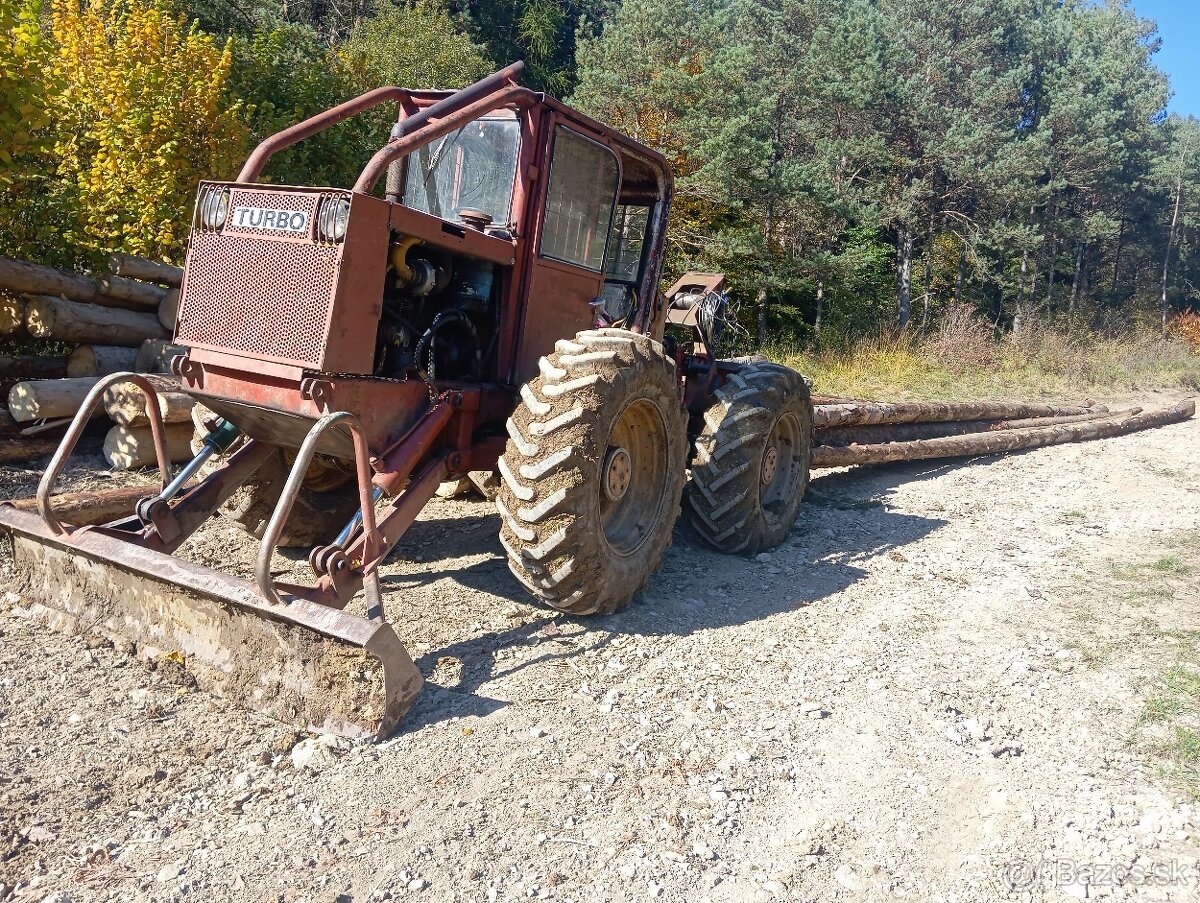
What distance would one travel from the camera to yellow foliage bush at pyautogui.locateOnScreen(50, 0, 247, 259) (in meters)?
9.94

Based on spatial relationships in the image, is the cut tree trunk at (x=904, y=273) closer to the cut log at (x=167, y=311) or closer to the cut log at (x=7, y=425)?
the cut log at (x=167, y=311)

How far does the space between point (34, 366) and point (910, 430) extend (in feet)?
29.0

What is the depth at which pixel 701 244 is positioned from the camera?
64.2ft

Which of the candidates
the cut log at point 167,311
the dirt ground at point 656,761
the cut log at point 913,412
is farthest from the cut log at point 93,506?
the cut log at point 913,412

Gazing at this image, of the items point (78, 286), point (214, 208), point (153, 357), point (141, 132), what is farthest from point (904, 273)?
point (214, 208)

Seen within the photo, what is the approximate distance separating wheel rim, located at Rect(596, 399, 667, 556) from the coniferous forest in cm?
531

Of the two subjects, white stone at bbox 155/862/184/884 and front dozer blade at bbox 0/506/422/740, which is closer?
white stone at bbox 155/862/184/884

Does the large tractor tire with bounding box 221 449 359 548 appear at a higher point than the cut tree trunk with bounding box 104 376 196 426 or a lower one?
lower

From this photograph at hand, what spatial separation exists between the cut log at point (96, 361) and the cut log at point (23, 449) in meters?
0.97

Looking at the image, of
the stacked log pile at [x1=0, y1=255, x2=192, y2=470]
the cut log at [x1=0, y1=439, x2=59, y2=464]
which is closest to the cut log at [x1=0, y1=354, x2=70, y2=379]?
the stacked log pile at [x1=0, y1=255, x2=192, y2=470]

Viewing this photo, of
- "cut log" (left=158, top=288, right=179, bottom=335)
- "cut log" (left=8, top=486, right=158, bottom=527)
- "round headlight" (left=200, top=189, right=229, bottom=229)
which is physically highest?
"round headlight" (left=200, top=189, right=229, bottom=229)

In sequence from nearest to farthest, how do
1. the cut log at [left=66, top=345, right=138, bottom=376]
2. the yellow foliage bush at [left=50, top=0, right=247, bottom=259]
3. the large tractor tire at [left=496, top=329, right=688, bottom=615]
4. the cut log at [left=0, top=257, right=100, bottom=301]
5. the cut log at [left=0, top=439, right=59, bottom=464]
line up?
the large tractor tire at [left=496, top=329, right=688, bottom=615]
the cut log at [left=0, top=439, right=59, bottom=464]
the cut log at [left=0, top=257, right=100, bottom=301]
the cut log at [left=66, top=345, right=138, bottom=376]
the yellow foliage bush at [left=50, top=0, right=247, bottom=259]

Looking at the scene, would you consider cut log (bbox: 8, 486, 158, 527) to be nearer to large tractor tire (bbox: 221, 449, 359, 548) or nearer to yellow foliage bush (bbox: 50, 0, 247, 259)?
large tractor tire (bbox: 221, 449, 359, 548)

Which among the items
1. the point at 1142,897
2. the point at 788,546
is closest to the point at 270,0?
the point at 788,546
